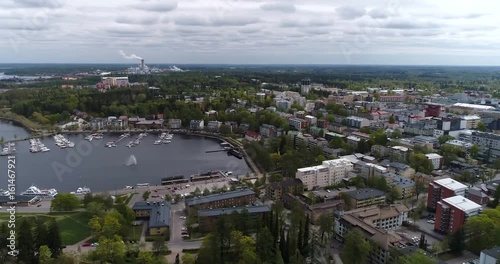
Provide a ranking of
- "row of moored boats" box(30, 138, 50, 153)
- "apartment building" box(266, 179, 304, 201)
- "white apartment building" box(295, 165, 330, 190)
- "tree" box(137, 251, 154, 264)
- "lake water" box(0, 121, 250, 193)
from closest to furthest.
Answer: "tree" box(137, 251, 154, 264)
"apartment building" box(266, 179, 304, 201)
"white apartment building" box(295, 165, 330, 190)
"lake water" box(0, 121, 250, 193)
"row of moored boats" box(30, 138, 50, 153)

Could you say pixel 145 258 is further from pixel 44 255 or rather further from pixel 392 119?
pixel 392 119

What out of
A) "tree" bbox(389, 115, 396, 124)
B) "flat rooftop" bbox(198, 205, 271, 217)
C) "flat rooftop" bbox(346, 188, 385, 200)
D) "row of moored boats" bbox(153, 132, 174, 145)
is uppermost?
"tree" bbox(389, 115, 396, 124)

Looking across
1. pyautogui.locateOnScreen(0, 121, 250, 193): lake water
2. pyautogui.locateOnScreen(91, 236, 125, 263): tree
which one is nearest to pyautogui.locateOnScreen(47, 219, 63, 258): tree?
pyautogui.locateOnScreen(91, 236, 125, 263): tree

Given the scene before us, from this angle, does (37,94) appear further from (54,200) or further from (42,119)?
(54,200)

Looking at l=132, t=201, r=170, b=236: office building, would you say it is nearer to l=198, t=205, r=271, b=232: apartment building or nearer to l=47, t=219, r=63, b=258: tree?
l=198, t=205, r=271, b=232: apartment building

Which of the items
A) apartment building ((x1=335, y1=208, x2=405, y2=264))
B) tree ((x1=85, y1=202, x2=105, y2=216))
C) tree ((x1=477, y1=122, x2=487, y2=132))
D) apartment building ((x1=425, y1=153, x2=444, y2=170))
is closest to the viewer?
apartment building ((x1=335, y1=208, x2=405, y2=264))

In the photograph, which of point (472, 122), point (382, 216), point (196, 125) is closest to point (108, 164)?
point (196, 125)
